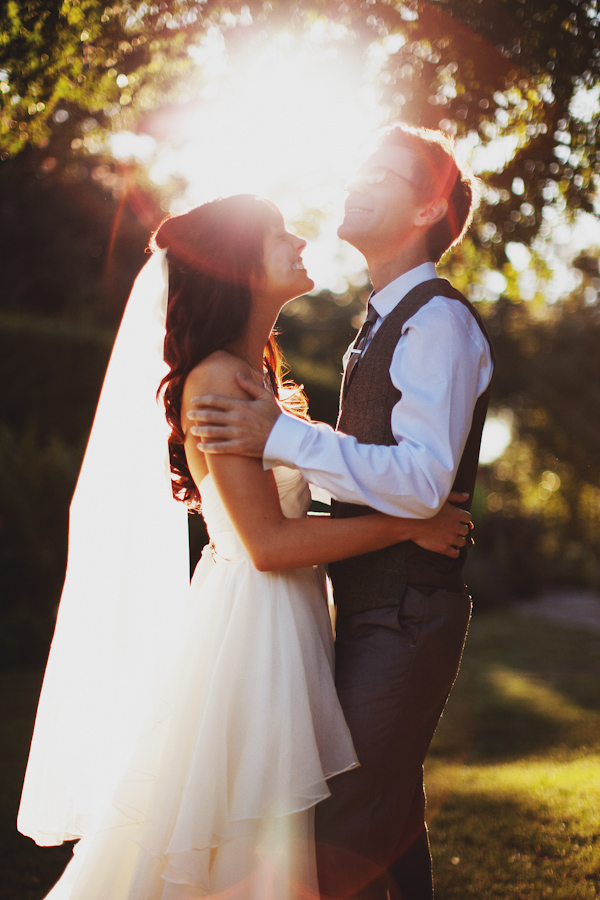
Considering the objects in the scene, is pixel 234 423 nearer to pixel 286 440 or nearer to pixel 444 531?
pixel 286 440

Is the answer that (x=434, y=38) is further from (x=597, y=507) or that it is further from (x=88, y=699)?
(x=597, y=507)

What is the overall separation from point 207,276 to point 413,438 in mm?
872

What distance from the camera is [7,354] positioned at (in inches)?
364

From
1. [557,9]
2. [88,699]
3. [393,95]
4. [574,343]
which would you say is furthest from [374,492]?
[574,343]

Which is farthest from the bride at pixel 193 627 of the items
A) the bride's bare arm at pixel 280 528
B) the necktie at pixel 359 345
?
the necktie at pixel 359 345

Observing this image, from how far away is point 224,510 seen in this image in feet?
7.63

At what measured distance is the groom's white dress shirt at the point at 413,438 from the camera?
78.8 inches

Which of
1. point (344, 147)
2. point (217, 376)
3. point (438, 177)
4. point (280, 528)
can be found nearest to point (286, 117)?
point (344, 147)

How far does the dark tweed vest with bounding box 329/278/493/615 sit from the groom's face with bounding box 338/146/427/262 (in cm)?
27

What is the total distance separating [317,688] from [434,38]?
2.80 meters

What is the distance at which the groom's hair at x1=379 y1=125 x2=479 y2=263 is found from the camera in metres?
2.51

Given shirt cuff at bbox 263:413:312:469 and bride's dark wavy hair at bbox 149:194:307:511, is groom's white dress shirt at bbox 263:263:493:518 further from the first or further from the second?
bride's dark wavy hair at bbox 149:194:307:511

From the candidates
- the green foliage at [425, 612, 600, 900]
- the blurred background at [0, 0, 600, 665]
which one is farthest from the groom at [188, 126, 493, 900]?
the green foliage at [425, 612, 600, 900]

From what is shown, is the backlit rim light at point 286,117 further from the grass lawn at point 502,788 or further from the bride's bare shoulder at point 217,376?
the grass lawn at point 502,788
